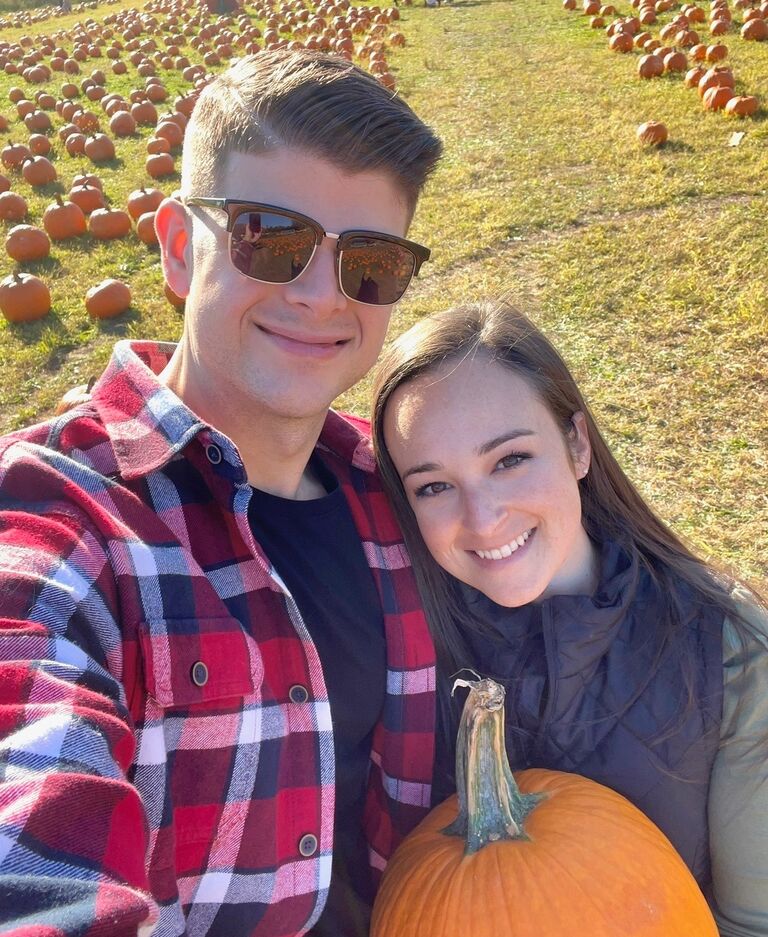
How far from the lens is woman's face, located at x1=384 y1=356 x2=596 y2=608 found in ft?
6.37

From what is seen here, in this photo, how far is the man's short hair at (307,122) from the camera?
73.2 inches

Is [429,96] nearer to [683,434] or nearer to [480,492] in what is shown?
[683,434]

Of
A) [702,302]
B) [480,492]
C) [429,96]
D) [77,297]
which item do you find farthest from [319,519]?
[429,96]

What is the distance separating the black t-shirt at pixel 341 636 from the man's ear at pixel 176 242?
65 centimetres

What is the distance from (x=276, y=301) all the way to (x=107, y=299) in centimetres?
472

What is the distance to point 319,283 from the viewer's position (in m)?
1.91

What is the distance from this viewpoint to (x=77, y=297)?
257 inches

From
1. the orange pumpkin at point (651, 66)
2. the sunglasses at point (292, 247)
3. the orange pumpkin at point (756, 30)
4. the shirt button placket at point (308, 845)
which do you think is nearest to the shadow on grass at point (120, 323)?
the sunglasses at point (292, 247)

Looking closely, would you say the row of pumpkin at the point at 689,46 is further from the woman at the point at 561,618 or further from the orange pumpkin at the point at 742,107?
the woman at the point at 561,618

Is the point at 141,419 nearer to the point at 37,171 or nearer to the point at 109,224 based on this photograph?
the point at 109,224

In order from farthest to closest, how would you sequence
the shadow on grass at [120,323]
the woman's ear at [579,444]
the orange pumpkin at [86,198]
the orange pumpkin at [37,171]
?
1. the orange pumpkin at [37,171]
2. the orange pumpkin at [86,198]
3. the shadow on grass at [120,323]
4. the woman's ear at [579,444]


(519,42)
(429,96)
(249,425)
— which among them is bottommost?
(249,425)

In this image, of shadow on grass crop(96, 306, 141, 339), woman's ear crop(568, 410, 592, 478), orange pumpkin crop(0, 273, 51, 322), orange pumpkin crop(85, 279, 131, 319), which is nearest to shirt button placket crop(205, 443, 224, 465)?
woman's ear crop(568, 410, 592, 478)

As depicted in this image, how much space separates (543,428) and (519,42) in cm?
1565
